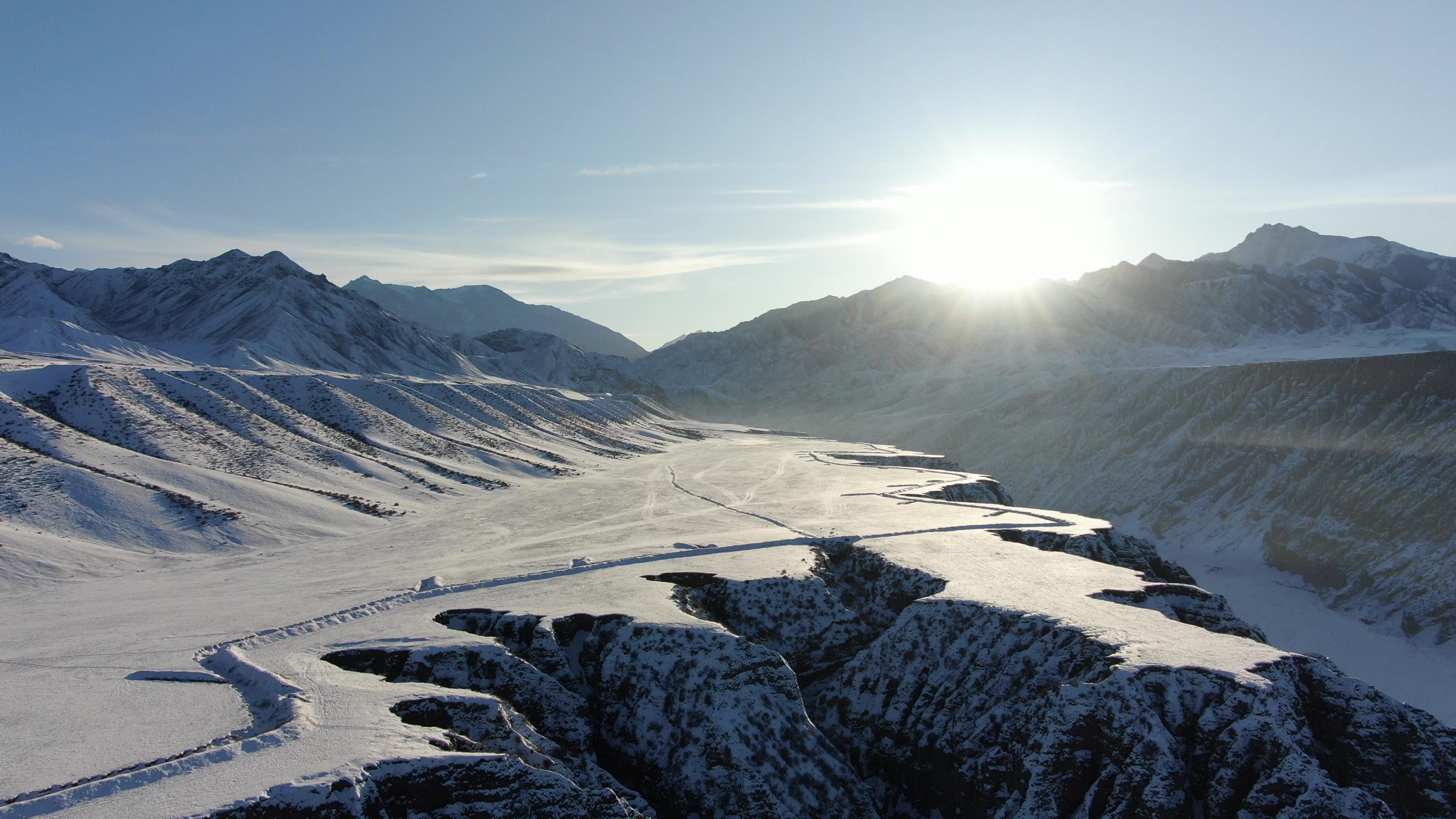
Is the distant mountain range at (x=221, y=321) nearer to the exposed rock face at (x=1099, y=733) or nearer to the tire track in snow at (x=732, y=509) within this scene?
the tire track in snow at (x=732, y=509)

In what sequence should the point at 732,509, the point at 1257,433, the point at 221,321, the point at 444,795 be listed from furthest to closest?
the point at 221,321 → the point at 1257,433 → the point at 732,509 → the point at 444,795

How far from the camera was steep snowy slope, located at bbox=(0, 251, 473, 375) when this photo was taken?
10981cm

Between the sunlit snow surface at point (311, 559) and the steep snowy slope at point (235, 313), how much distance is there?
143 ft

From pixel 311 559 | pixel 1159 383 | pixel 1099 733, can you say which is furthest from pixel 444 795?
pixel 1159 383

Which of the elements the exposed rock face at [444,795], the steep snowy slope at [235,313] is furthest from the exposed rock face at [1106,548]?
the steep snowy slope at [235,313]

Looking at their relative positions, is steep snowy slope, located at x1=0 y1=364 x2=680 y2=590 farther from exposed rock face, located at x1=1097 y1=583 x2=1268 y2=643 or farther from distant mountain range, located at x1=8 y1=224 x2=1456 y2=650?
exposed rock face, located at x1=1097 y1=583 x2=1268 y2=643

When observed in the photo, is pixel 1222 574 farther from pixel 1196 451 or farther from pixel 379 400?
pixel 379 400

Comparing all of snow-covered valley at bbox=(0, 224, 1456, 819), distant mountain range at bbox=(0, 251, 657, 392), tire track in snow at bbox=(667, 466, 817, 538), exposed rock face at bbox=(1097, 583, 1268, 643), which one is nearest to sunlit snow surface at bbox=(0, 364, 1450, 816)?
snow-covered valley at bbox=(0, 224, 1456, 819)

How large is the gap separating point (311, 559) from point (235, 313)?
108714mm

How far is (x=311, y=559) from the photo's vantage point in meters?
36.0

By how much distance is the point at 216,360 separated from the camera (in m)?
90.6

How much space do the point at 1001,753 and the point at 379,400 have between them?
232 feet

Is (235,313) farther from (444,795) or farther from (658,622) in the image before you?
(444,795)

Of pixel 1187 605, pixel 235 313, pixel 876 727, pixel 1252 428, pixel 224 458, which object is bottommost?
pixel 876 727
